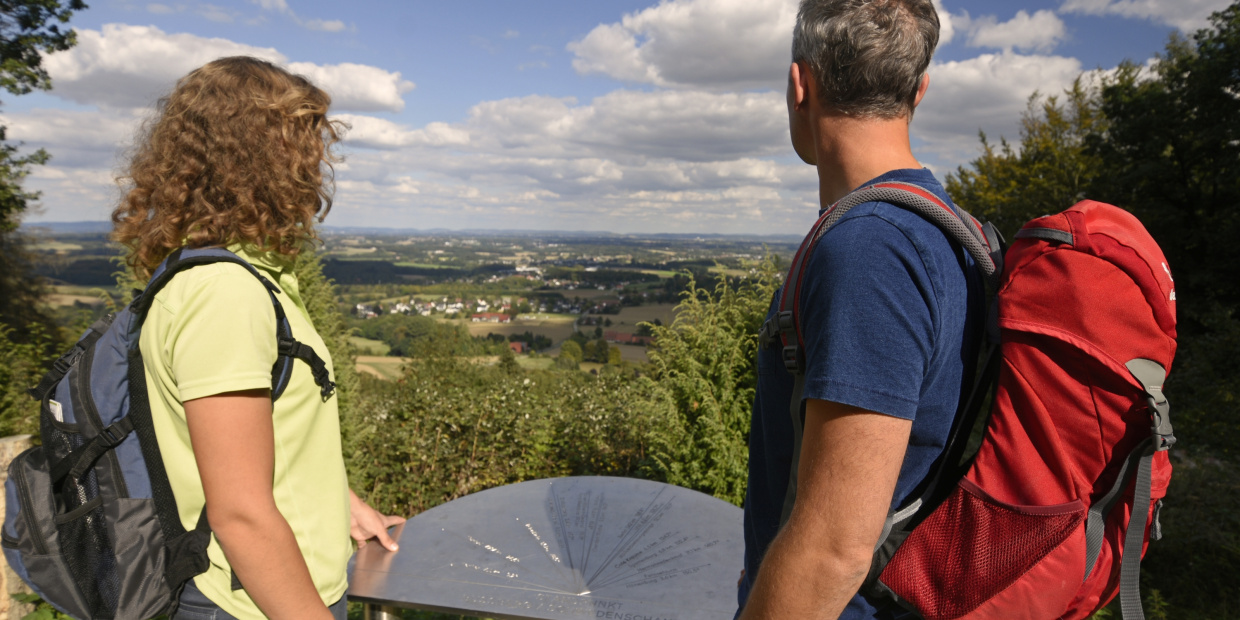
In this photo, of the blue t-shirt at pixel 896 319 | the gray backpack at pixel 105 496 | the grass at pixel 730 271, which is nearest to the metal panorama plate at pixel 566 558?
the gray backpack at pixel 105 496

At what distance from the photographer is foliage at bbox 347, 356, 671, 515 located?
6.62m

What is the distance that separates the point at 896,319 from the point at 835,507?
0.30 metres

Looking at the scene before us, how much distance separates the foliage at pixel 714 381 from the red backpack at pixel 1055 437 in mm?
3953

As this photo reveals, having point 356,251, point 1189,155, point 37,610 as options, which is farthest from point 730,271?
point 356,251

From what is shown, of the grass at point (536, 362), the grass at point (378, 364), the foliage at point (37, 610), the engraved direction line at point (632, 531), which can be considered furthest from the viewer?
the grass at point (378, 364)

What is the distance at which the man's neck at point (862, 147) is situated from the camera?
3.73 feet

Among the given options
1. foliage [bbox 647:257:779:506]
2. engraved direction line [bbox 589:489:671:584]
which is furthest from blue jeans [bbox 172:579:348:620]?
foliage [bbox 647:257:779:506]

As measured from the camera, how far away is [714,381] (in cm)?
538

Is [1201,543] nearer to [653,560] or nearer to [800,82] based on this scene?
[653,560]

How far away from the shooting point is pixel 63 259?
1504 cm

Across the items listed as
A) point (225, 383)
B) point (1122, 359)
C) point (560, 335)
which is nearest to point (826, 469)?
point (1122, 359)

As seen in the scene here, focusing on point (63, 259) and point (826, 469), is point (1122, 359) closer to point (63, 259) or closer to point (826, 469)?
point (826, 469)

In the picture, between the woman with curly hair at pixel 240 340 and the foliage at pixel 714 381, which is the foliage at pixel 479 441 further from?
the woman with curly hair at pixel 240 340

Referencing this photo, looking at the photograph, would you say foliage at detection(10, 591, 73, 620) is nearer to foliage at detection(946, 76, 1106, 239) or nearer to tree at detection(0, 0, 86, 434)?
tree at detection(0, 0, 86, 434)
